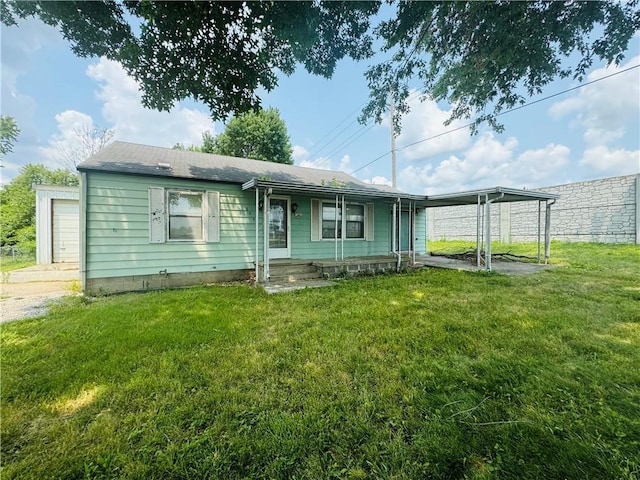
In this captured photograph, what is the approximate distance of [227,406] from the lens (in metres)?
2.00

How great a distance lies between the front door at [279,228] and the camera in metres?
7.64

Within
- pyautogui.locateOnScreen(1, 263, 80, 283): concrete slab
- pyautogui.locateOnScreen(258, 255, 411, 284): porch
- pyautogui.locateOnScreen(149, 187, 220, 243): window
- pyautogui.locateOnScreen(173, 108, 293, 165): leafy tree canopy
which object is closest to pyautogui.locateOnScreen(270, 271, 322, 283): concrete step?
pyautogui.locateOnScreen(258, 255, 411, 284): porch

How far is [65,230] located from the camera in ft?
33.4

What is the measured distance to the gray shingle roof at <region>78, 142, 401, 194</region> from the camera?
6.00 m

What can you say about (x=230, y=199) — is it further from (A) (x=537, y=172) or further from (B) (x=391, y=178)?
(A) (x=537, y=172)

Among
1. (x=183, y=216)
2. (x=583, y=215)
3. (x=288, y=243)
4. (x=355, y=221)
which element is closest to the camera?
(x=183, y=216)

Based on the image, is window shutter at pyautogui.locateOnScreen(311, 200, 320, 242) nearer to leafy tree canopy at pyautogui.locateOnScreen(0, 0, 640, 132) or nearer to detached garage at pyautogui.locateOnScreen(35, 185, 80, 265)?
leafy tree canopy at pyautogui.locateOnScreen(0, 0, 640, 132)

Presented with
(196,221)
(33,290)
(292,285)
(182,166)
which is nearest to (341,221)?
(292,285)

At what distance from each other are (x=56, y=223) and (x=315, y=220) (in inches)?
390

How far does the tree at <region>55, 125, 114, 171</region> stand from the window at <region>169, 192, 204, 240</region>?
57.3 feet

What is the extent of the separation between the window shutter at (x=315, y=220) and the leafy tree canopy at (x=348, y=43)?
12.8ft

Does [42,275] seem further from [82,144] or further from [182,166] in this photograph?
[82,144]

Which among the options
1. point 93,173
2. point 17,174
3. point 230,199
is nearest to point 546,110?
point 230,199

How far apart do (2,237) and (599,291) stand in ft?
78.9
